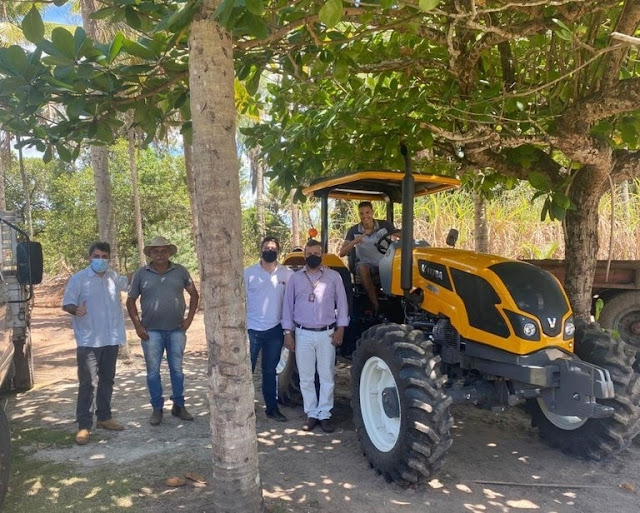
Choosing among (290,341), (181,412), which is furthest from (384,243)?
(181,412)

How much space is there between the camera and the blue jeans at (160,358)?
5.51m

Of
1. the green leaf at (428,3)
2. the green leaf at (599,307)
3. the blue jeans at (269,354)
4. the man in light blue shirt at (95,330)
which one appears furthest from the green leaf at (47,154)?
the green leaf at (599,307)

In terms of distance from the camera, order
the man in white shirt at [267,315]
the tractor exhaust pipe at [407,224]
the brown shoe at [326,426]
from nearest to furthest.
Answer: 1. the tractor exhaust pipe at [407,224]
2. the brown shoe at [326,426]
3. the man in white shirt at [267,315]

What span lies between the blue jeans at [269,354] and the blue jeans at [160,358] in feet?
2.40

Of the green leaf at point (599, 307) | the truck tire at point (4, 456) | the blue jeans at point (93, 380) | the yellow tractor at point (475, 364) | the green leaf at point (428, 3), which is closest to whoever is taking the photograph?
the green leaf at point (428, 3)

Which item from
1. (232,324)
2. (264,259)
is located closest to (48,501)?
(232,324)

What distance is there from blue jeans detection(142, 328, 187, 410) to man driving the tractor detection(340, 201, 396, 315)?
6.26ft

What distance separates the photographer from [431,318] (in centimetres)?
492

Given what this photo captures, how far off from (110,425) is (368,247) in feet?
10.1

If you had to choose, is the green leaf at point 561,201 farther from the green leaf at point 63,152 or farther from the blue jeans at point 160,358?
the green leaf at point 63,152

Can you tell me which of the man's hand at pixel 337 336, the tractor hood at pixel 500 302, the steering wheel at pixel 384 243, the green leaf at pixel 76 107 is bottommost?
the man's hand at pixel 337 336

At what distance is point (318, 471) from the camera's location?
14.4 ft

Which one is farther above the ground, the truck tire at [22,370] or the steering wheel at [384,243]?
the steering wheel at [384,243]

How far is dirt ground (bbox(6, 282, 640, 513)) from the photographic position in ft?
12.6
